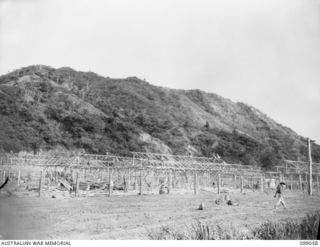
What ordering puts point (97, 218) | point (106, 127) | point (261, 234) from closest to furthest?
point (261, 234), point (97, 218), point (106, 127)

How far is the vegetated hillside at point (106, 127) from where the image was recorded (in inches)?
917

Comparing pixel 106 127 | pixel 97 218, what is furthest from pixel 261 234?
pixel 106 127

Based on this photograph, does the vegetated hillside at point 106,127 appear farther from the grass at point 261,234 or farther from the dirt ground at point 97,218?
the grass at point 261,234

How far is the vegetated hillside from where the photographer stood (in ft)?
76.4

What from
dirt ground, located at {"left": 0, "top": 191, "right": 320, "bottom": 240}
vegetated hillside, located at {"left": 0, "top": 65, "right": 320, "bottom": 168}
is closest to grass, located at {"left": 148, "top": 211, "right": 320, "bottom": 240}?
dirt ground, located at {"left": 0, "top": 191, "right": 320, "bottom": 240}

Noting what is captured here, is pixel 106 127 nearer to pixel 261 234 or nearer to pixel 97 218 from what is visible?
pixel 97 218

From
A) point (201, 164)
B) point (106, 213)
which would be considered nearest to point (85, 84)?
point (201, 164)

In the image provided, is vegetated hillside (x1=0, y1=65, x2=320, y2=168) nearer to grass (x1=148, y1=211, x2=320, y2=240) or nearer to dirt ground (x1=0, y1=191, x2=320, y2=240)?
dirt ground (x1=0, y1=191, x2=320, y2=240)

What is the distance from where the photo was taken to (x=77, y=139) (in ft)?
83.1

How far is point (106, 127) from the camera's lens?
25.6 meters

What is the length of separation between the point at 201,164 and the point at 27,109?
1102cm

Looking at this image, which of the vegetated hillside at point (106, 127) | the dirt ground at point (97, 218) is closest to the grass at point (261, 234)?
the dirt ground at point (97, 218)

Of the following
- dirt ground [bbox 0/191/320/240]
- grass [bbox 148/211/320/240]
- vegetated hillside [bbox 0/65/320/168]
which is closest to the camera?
grass [bbox 148/211/320/240]

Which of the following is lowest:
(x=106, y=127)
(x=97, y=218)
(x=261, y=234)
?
(x=97, y=218)
